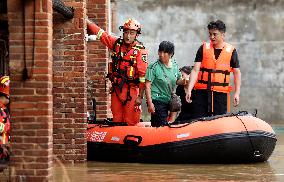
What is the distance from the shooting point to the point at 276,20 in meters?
25.2

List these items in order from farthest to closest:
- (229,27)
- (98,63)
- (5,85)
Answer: (229,27) → (98,63) → (5,85)

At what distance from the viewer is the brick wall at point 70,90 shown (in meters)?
Answer: 12.5

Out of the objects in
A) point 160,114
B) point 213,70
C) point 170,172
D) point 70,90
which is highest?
point 213,70

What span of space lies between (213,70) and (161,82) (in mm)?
793

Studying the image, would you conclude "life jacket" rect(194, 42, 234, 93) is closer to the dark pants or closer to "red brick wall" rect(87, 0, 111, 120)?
the dark pants

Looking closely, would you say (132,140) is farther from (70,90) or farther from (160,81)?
(70,90)

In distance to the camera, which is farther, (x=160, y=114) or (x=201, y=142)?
(x=160, y=114)

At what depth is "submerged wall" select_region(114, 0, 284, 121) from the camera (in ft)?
82.4

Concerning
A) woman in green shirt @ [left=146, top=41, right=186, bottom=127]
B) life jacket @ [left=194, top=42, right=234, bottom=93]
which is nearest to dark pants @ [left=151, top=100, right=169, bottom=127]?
woman in green shirt @ [left=146, top=41, right=186, bottom=127]

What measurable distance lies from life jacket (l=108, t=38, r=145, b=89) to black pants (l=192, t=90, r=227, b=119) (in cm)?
95

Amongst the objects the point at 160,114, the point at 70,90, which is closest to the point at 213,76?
the point at 160,114

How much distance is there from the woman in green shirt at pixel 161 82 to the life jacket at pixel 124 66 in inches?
13.3

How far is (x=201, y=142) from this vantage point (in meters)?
12.1

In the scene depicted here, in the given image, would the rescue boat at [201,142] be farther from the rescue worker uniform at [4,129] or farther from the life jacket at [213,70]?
the rescue worker uniform at [4,129]
